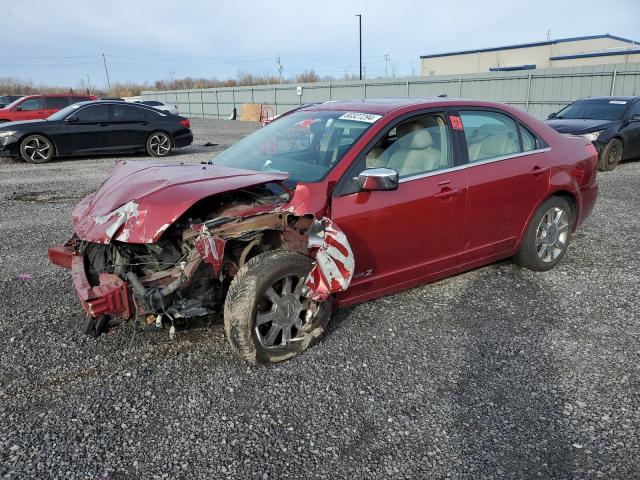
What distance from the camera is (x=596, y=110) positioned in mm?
11914

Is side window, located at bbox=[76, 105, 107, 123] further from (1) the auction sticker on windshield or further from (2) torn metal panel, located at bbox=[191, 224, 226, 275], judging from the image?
(2) torn metal panel, located at bbox=[191, 224, 226, 275]

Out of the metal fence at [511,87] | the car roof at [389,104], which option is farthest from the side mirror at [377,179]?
the metal fence at [511,87]

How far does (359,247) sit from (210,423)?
59.5 inches

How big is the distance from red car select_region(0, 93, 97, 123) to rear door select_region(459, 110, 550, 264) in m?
16.2

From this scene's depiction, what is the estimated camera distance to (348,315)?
407cm

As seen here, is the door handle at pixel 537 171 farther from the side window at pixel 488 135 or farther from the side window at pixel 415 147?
the side window at pixel 415 147

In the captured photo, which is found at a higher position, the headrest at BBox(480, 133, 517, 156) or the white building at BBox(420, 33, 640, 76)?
the white building at BBox(420, 33, 640, 76)

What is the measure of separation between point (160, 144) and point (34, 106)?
6.81 m

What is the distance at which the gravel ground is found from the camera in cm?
250

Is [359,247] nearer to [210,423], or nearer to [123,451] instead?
[210,423]

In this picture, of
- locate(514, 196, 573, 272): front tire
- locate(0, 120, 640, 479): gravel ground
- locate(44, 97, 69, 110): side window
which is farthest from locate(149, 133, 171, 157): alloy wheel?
locate(514, 196, 573, 272): front tire

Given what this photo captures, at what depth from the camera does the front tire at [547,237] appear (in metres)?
4.76

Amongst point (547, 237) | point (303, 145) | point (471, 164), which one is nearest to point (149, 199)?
point (303, 145)

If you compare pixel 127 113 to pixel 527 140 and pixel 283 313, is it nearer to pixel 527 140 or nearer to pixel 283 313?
pixel 527 140
